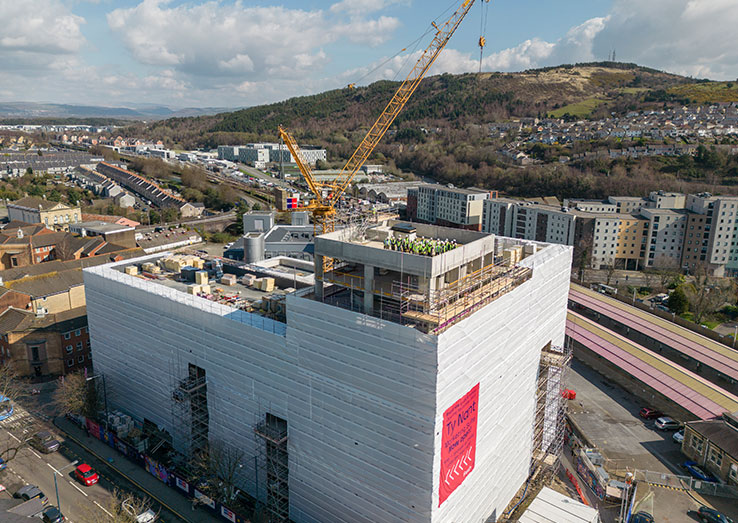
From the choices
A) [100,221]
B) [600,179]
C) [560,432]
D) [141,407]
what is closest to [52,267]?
[100,221]

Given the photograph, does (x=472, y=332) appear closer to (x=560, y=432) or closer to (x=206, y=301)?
(x=206, y=301)

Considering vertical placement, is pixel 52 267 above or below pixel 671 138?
below

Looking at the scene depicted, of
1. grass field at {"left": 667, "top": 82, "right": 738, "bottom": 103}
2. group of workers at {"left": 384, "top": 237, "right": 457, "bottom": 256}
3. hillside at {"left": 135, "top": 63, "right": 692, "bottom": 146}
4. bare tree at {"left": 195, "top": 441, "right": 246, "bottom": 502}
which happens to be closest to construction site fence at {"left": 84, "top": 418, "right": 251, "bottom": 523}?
bare tree at {"left": 195, "top": 441, "right": 246, "bottom": 502}

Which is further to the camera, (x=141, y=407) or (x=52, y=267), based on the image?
(x=52, y=267)

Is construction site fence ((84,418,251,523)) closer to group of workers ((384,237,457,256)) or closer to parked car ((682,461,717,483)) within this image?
group of workers ((384,237,457,256))

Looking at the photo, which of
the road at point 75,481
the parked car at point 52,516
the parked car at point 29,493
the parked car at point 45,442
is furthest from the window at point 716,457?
the parked car at point 45,442

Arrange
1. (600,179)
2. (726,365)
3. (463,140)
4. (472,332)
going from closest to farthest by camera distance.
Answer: (472,332) < (726,365) < (600,179) < (463,140)
